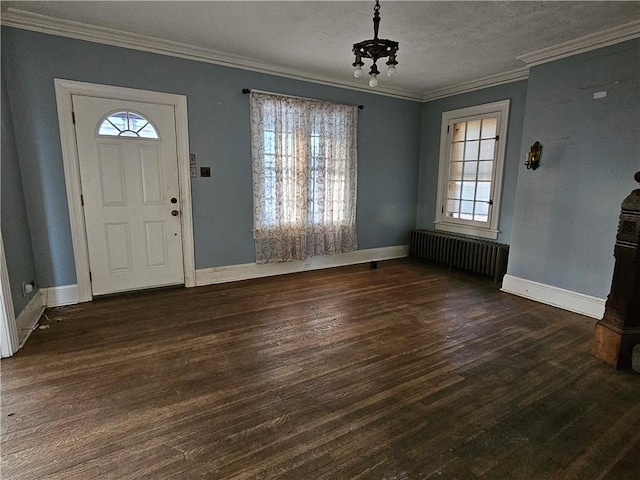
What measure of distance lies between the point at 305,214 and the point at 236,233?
961mm

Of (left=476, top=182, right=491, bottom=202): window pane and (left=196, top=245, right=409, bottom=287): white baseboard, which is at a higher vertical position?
(left=476, top=182, right=491, bottom=202): window pane

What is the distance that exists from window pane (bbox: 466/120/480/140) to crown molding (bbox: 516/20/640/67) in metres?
1.13

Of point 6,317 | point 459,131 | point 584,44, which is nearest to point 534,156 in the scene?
point 584,44

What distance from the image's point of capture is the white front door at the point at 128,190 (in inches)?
136

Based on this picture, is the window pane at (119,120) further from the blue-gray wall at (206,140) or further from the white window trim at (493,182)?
the white window trim at (493,182)

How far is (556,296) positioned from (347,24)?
348cm

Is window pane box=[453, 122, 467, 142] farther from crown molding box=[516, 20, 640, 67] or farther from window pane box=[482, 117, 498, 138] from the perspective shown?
crown molding box=[516, 20, 640, 67]

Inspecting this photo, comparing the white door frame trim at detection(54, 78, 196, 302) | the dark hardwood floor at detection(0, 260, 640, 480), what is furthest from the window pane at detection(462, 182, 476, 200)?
the white door frame trim at detection(54, 78, 196, 302)

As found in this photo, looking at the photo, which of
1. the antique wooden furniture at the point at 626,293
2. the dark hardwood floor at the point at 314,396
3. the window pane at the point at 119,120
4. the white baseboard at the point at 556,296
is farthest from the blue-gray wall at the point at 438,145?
the window pane at the point at 119,120

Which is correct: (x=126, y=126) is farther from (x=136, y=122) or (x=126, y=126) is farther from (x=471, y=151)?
(x=471, y=151)

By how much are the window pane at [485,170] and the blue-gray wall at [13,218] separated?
5323 mm

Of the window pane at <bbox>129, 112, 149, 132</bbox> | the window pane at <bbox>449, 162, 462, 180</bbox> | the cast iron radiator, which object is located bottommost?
the cast iron radiator

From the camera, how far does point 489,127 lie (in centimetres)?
475

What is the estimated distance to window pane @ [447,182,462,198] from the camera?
5258 millimetres
